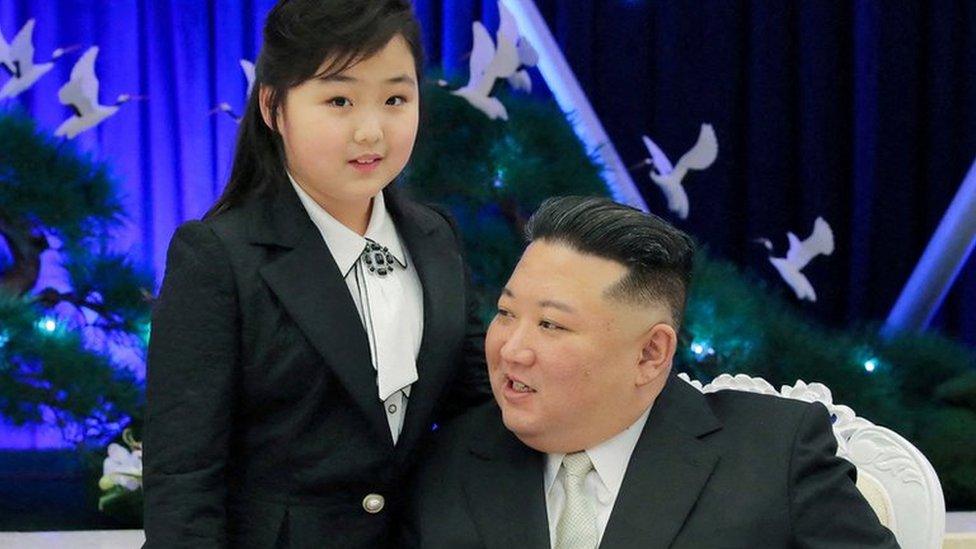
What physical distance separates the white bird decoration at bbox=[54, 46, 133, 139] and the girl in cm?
176

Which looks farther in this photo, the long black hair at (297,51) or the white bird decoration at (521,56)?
the white bird decoration at (521,56)

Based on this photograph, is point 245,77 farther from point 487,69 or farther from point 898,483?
point 898,483

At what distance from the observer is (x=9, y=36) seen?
159 inches

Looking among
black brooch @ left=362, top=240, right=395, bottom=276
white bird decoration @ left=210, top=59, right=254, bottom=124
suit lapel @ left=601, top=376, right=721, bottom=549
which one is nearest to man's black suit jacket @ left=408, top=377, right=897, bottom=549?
suit lapel @ left=601, top=376, right=721, bottom=549

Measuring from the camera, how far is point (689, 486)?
1.83 m

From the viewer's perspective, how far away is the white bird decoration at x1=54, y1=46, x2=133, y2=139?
351 centimetres

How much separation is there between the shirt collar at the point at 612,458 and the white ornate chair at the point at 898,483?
0.68ft

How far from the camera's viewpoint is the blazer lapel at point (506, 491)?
184 cm

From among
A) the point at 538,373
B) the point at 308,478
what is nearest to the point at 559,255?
the point at 538,373

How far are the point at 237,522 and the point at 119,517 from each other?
1.75m

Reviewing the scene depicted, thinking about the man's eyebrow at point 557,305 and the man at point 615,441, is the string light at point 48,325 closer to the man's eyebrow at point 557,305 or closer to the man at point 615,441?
the man at point 615,441

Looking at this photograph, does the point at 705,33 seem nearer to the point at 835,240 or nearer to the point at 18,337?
the point at 835,240

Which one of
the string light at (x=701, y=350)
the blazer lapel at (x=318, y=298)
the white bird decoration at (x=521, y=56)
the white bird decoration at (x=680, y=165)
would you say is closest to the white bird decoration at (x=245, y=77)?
the white bird decoration at (x=521, y=56)

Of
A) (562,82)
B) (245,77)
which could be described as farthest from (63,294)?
(562,82)
